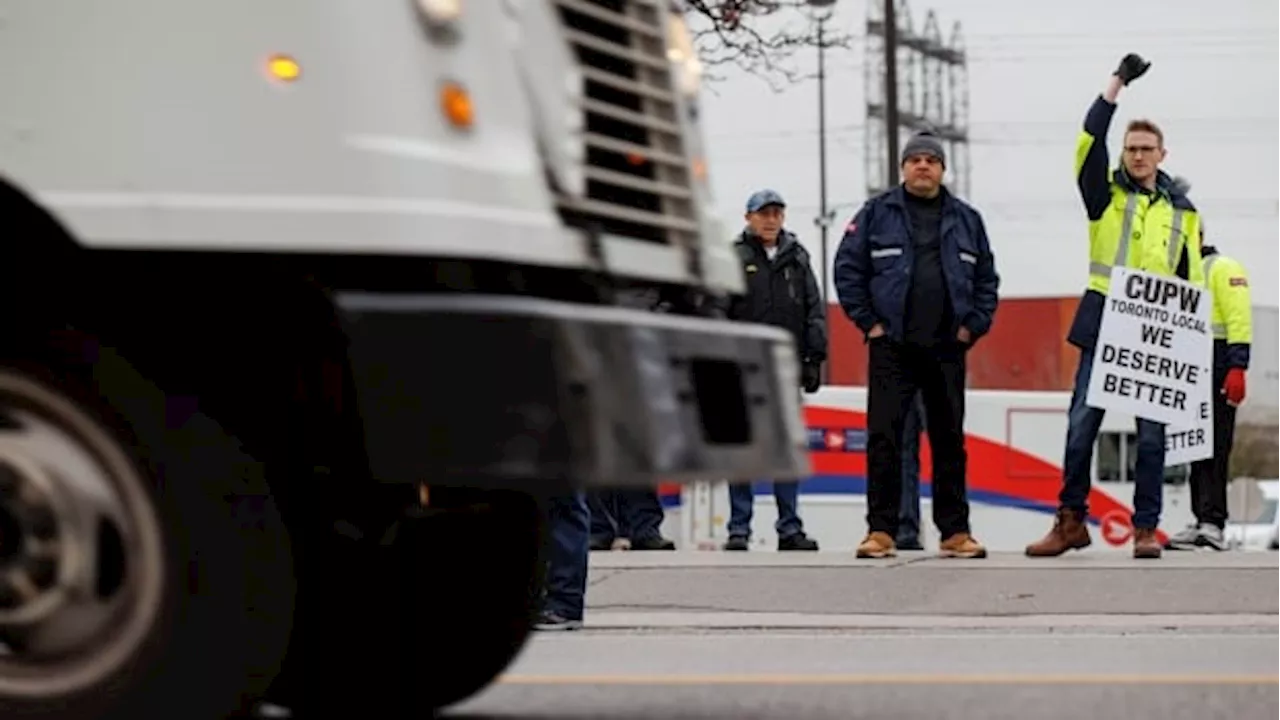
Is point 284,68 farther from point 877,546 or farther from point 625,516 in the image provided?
point 625,516

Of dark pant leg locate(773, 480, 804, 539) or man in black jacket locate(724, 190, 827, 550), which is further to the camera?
dark pant leg locate(773, 480, 804, 539)

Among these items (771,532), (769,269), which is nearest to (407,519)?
(769,269)

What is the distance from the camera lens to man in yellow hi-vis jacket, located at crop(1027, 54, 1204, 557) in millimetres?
12016

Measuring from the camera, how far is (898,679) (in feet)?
23.9

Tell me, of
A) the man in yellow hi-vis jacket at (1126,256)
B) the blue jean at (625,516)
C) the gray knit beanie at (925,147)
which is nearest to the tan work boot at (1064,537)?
the man in yellow hi-vis jacket at (1126,256)

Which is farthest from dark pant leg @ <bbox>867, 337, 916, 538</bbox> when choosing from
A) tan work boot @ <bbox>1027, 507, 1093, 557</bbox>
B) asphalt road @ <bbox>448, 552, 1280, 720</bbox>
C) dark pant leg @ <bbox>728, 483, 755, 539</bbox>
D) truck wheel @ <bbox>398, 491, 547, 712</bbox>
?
truck wheel @ <bbox>398, 491, 547, 712</bbox>

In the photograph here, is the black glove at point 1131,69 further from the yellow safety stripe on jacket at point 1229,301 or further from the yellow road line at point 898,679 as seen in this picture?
the yellow road line at point 898,679

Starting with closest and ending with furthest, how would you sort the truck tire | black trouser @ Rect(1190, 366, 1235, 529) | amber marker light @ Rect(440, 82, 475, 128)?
1. amber marker light @ Rect(440, 82, 475, 128)
2. the truck tire
3. black trouser @ Rect(1190, 366, 1235, 529)

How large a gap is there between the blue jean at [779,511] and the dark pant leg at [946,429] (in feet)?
5.84

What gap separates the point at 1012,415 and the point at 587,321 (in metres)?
24.5

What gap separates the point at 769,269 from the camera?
13695mm

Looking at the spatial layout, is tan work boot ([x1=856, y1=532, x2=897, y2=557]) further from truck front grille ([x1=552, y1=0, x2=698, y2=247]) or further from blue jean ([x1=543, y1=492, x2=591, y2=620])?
truck front grille ([x1=552, y1=0, x2=698, y2=247])

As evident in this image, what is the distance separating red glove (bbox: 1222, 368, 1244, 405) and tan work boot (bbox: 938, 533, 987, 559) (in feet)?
6.84

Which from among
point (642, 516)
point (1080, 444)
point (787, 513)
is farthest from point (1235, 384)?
point (642, 516)
